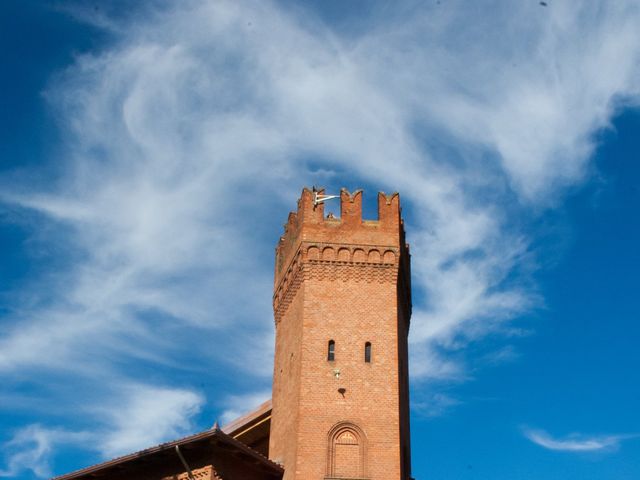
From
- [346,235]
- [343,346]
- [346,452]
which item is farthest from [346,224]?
[346,452]

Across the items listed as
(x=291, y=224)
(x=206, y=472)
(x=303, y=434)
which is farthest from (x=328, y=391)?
(x=291, y=224)

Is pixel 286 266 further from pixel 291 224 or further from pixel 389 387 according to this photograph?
pixel 389 387

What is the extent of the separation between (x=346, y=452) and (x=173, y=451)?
4.87m

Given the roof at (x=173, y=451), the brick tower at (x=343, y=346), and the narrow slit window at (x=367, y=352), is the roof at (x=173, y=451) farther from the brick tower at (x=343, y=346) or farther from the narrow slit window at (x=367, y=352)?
the narrow slit window at (x=367, y=352)

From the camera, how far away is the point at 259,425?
92.0 ft

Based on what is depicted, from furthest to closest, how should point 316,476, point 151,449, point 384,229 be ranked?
point 384,229, point 316,476, point 151,449

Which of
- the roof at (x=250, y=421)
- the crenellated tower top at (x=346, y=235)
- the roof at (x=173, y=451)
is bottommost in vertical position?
the roof at (x=173, y=451)

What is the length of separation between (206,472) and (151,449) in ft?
4.93

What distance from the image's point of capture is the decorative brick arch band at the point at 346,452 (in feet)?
76.0

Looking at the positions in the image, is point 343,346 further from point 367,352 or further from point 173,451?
point 173,451

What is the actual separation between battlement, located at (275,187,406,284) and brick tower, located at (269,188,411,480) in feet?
0.11

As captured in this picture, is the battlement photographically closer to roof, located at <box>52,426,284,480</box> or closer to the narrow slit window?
the narrow slit window

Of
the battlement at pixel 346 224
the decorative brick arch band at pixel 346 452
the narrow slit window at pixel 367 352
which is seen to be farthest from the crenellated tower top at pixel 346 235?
the decorative brick arch band at pixel 346 452

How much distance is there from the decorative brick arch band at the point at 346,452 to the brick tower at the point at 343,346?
0.03m
